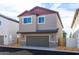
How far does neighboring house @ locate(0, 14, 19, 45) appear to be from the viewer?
724 cm

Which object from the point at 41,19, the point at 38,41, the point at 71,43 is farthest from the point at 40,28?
the point at 71,43

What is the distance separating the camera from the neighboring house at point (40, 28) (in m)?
7.25

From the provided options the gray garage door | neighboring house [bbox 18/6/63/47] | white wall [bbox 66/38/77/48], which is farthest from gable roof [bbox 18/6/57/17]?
white wall [bbox 66/38/77/48]

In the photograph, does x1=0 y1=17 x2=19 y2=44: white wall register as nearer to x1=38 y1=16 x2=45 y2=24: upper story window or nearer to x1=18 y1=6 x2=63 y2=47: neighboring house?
x1=18 y1=6 x2=63 y2=47: neighboring house

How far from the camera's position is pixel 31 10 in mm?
→ 7441

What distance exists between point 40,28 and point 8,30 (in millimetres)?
1146

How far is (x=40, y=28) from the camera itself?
750cm

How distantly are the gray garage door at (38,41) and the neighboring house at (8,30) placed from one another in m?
0.54

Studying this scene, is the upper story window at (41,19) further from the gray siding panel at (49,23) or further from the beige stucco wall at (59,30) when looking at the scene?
the beige stucco wall at (59,30)

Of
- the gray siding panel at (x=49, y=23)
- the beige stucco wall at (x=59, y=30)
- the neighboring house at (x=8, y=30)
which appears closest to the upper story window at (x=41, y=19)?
the gray siding panel at (x=49, y=23)

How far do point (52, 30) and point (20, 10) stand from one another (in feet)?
4.36

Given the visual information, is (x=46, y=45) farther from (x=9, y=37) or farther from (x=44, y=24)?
(x=9, y=37)

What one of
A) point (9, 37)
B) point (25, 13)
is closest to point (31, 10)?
point (25, 13)

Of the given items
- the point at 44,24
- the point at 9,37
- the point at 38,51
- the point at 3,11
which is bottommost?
the point at 38,51
